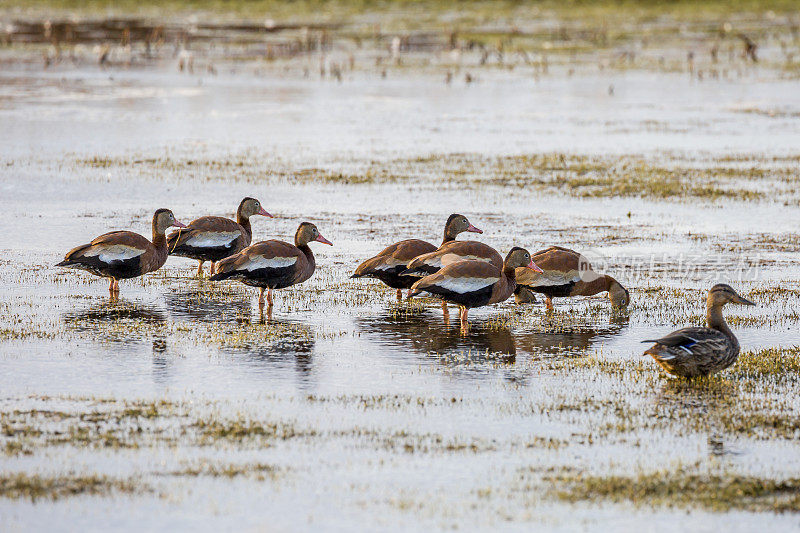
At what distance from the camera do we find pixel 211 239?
15.5 metres

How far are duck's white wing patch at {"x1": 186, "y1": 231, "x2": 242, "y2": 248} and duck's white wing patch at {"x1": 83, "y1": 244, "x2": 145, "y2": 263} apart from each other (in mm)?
1140

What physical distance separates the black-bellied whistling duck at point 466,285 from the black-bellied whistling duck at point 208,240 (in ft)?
10.4

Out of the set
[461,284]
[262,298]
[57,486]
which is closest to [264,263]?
[262,298]

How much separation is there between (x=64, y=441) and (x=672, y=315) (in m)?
7.06

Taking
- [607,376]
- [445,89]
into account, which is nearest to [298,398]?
[607,376]

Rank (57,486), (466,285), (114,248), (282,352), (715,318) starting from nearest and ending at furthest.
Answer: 1. (57,486)
2. (715,318)
3. (282,352)
4. (466,285)
5. (114,248)

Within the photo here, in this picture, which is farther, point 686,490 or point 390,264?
point 390,264

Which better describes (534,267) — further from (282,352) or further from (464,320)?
(282,352)

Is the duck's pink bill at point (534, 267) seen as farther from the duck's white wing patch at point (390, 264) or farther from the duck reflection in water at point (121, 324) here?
the duck reflection in water at point (121, 324)

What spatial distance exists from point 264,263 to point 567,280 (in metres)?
3.36

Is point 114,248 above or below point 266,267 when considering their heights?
above

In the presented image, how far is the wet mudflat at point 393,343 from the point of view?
8.55 metres

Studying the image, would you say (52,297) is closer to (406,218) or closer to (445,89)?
(406,218)

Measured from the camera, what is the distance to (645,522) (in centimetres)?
809
